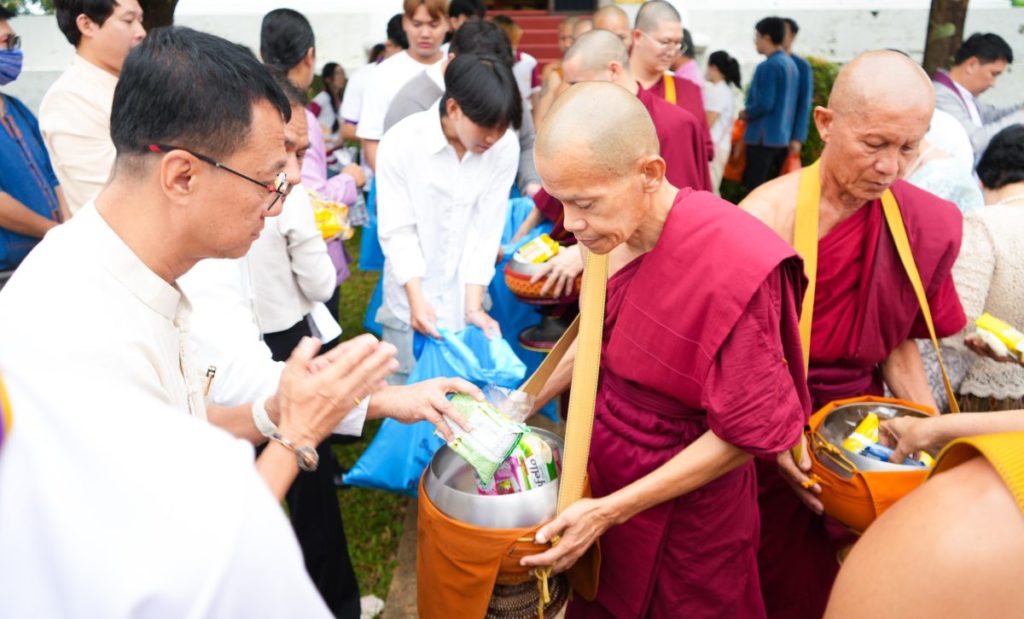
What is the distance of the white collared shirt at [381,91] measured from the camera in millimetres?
5305

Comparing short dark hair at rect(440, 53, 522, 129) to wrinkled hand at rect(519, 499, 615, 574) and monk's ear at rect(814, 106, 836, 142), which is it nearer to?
monk's ear at rect(814, 106, 836, 142)

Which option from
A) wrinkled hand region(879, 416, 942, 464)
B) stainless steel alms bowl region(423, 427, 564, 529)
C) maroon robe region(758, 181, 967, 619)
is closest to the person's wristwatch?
stainless steel alms bowl region(423, 427, 564, 529)

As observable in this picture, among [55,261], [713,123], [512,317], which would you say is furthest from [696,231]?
[713,123]

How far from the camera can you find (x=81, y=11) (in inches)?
136

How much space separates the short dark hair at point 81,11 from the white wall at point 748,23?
8.68 meters

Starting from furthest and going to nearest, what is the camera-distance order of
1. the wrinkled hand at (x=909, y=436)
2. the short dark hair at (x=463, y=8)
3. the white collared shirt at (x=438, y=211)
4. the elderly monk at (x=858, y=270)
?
the short dark hair at (x=463, y=8), the white collared shirt at (x=438, y=211), the elderly monk at (x=858, y=270), the wrinkled hand at (x=909, y=436)

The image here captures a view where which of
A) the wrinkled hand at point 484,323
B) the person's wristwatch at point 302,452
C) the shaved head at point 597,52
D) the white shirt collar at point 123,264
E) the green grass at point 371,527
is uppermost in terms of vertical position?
the white shirt collar at point 123,264

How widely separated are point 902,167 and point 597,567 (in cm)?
155

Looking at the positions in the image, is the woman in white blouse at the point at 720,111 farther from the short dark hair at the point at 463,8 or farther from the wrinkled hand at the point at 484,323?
the wrinkled hand at the point at 484,323

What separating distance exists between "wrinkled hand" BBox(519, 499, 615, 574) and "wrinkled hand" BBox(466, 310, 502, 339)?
1.20 metres

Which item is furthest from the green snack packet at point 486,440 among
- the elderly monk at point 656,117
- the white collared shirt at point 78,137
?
the white collared shirt at point 78,137

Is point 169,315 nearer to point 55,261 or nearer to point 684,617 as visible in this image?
point 55,261

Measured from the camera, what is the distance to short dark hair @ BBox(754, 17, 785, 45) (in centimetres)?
824

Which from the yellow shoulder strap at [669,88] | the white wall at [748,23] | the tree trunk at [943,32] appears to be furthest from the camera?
the white wall at [748,23]
